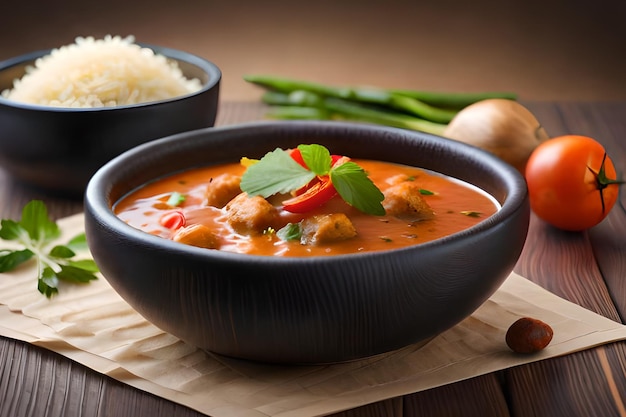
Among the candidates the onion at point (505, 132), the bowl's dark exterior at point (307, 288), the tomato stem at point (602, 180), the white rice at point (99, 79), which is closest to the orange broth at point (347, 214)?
the bowl's dark exterior at point (307, 288)

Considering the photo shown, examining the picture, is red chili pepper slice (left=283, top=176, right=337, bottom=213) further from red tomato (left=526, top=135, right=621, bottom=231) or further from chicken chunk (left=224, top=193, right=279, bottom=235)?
red tomato (left=526, top=135, right=621, bottom=231)

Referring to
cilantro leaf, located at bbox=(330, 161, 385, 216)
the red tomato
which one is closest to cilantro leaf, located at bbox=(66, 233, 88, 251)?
cilantro leaf, located at bbox=(330, 161, 385, 216)

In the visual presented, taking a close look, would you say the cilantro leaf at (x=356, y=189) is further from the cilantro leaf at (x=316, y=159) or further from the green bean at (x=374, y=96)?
the green bean at (x=374, y=96)

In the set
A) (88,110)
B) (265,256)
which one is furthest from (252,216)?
(88,110)

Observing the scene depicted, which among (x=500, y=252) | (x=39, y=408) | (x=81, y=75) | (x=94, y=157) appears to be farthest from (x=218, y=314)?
(x=81, y=75)

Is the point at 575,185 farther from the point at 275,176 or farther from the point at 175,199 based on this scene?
the point at 175,199

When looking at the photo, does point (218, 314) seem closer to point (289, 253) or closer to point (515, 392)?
point (289, 253)
